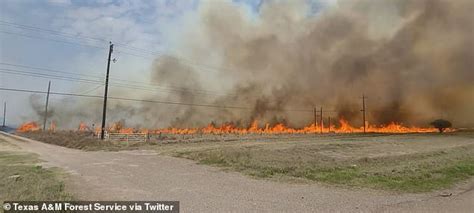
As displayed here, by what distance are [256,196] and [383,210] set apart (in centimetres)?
384

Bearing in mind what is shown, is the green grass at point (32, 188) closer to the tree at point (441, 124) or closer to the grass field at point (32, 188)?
the grass field at point (32, 188)

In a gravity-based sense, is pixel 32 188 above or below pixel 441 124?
below

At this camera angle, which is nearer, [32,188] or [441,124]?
[32,188]

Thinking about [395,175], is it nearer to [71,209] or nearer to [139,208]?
[139,208]

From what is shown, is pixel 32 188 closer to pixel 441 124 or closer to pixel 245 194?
pixel 245 194

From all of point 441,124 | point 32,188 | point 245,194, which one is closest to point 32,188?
point 32,188

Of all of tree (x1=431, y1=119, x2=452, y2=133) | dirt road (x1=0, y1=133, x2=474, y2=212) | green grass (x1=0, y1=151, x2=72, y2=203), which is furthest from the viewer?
tree (x1=431, y1=119, x2=452, y2=133)

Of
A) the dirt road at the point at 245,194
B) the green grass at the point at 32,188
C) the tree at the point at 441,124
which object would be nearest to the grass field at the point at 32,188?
the green grass at the point at 32,188

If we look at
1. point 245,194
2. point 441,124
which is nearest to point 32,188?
point 245,194

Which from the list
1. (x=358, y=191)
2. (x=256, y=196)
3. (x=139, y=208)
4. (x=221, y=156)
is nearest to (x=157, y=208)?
(x=139, y=208)

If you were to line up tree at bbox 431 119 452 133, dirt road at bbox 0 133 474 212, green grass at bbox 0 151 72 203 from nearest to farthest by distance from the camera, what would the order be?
dirt road at bbox 0 133 474 212 < green grass at bbox 0 151 72 203 < tree at bbox 431 119 452 133

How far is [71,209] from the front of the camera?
882 centimetres

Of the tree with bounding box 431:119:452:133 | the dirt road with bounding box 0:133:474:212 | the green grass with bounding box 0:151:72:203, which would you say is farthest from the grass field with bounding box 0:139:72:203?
the tree with bounding box 431:119:452:133

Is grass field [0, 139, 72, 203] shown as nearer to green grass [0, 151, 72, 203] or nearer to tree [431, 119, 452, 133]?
green grass [0, 151, 72, 203]
